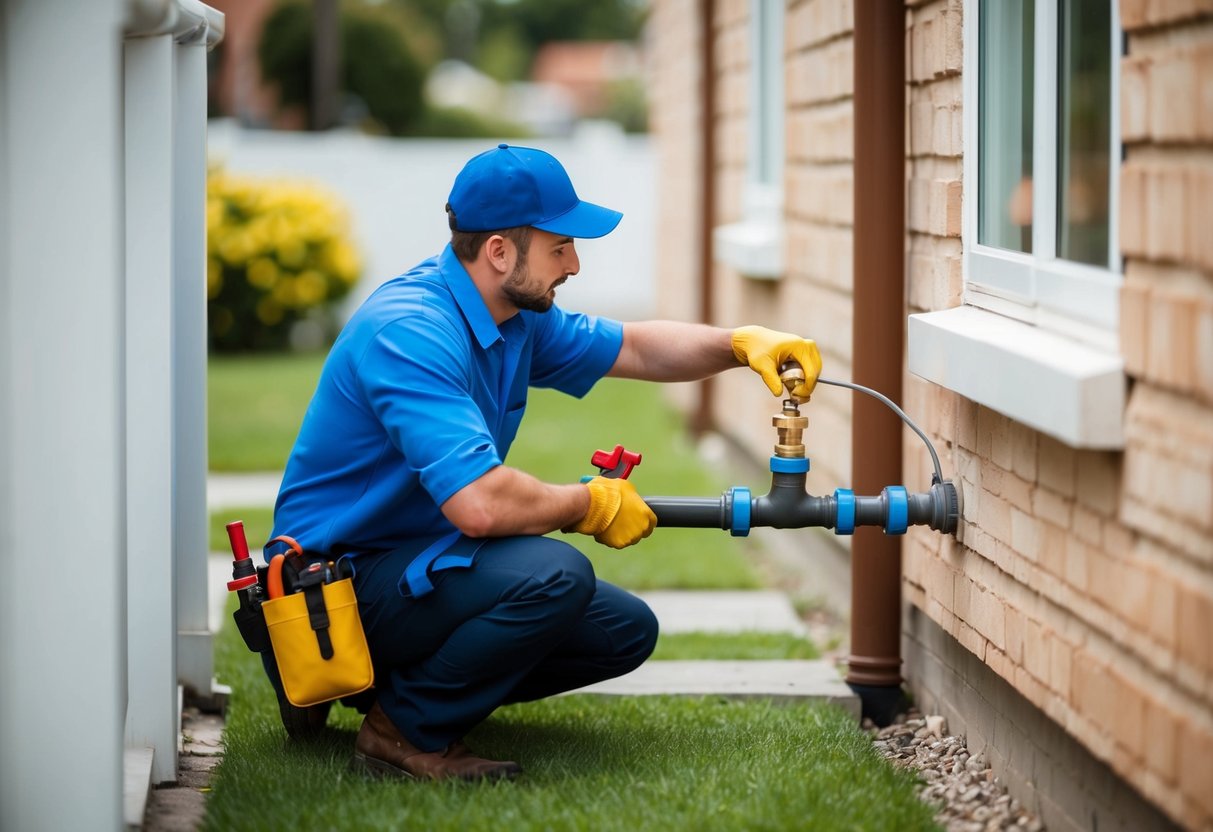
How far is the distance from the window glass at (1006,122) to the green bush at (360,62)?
25515 mm

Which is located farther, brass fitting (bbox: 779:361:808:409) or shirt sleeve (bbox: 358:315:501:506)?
brass fitting (bbox: 779:361:808:409)

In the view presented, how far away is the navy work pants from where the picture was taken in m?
3.44

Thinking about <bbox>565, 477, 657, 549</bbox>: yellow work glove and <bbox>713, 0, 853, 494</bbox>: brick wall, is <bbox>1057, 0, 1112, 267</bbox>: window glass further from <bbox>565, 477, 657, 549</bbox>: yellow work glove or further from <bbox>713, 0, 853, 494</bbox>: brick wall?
<bbox>713, 0, 853, 494</bbox>: brick wall

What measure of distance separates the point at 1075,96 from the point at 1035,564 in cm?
99

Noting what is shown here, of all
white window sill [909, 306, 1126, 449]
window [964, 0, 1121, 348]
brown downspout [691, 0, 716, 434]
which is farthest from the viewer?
brown downspout [691, 0, 716, 434]

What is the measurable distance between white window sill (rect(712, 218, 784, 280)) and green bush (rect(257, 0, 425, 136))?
21.9 meters

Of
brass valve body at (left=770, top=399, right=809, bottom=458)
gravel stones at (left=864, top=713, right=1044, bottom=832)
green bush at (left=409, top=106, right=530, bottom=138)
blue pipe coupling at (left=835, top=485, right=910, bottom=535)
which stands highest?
green bush at (left=409, top=106, right=530, bottom=138)

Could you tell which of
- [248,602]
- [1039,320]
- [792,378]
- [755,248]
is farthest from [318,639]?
[755,248]

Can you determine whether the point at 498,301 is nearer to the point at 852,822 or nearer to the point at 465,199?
the point at 465,199

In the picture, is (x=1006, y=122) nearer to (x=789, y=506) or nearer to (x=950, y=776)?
(x=789, y=506)

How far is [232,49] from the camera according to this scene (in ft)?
121

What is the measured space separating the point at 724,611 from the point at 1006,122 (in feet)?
8.53

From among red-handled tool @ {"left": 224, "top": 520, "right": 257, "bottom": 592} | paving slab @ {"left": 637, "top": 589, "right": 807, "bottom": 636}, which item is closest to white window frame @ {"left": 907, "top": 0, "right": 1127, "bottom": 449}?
red-handled tool @ {"left": 224, "top": 520, "right": 257, "bottom": 592}

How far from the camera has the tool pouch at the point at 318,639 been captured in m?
3.42
